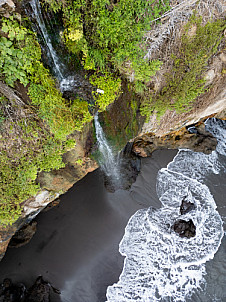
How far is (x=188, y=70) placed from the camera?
4.69m

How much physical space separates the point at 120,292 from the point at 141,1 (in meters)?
8.92

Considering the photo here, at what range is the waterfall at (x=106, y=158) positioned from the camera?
216 inches

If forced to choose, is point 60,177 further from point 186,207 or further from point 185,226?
point 185,226

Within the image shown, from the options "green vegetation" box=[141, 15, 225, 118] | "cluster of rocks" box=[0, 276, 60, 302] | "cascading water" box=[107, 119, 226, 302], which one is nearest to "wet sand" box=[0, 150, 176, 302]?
"cluster of rocks" box=[0, 276, 60, 302]

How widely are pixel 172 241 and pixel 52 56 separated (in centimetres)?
769

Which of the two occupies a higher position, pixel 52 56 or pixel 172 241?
pixel 52 56

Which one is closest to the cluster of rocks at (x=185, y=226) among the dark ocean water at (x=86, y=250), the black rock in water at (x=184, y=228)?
the black rock in water at (x=184, y=228)

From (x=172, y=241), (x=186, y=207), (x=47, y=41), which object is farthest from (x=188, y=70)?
(x=172, y=241)

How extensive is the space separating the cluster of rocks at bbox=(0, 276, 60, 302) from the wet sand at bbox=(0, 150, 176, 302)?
17 centimetres

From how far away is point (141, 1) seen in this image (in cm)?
351

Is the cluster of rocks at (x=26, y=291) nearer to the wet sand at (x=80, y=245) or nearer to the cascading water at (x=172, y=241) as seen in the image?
the wet sand at (x=80, y=245)

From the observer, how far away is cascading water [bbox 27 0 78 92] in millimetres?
3298

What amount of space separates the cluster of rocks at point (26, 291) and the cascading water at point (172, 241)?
232 cm

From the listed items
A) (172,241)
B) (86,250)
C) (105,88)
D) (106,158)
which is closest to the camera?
(105,88)
